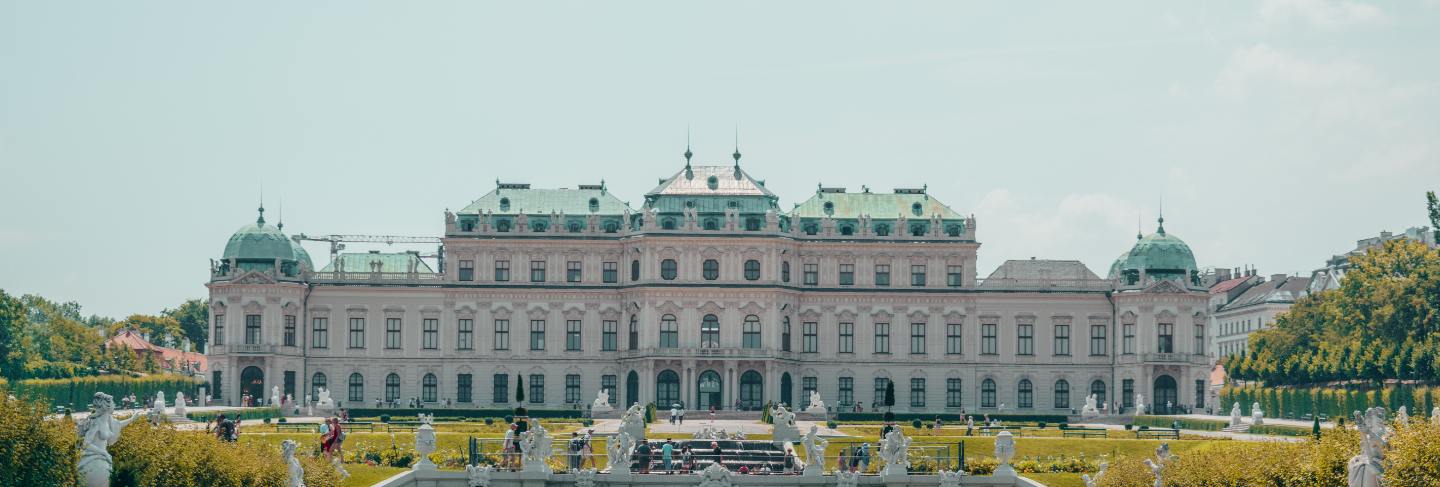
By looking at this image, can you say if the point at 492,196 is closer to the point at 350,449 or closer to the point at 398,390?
the point at 398,390

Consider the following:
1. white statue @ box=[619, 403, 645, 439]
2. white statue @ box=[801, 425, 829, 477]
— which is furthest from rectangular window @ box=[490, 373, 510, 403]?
white statue @ box=[801, 425, 829, 477]

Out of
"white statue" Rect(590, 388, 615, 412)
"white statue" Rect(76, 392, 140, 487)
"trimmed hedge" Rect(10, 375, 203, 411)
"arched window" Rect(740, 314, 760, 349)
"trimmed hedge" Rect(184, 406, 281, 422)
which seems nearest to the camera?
"white statue" Rect(76, 392, 140, 487)

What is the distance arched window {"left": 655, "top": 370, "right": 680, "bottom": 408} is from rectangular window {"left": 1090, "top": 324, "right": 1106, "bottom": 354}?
2009cm

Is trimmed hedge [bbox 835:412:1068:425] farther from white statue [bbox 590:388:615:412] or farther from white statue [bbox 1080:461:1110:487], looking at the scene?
white statue [bbox 1080:461:1110:487]

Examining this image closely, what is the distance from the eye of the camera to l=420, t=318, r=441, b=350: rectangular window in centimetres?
11019

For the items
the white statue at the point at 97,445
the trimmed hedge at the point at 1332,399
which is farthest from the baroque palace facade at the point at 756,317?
the white statue at the point at 97,445

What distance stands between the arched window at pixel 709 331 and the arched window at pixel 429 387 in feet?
43.5

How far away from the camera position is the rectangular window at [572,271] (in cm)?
10969

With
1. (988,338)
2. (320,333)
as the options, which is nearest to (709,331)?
(988,338)

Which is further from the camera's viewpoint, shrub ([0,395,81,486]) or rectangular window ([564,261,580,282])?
rectangular window ([564,261,580,282])

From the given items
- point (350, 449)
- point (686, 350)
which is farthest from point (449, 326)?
point (350, 449)

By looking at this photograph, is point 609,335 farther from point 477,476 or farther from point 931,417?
point 477,476

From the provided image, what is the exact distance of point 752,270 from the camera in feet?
352

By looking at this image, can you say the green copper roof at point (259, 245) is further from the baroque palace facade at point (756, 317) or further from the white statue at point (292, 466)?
the white statue at point (292, 466)
